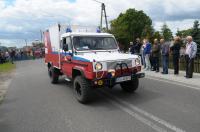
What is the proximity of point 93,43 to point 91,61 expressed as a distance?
80.4 inches

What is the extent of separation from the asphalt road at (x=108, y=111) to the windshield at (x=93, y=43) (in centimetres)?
165

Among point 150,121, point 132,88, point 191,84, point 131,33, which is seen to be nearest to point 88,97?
point 132,88

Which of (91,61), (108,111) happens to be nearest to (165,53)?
(91,61)

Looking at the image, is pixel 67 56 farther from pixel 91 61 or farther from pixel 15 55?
pixel 15 55

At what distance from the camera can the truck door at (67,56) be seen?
931cm

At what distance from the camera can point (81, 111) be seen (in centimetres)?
736

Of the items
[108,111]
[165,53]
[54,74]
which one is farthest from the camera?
[165,53]

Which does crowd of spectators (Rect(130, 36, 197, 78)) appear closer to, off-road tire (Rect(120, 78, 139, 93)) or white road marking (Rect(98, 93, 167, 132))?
off-road tire (Rect(120, 78, 139, 93))

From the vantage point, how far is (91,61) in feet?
25.0

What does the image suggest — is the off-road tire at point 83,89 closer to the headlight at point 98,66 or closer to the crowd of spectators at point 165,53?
the headlight at point 98,66

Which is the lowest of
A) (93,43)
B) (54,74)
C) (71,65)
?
(54,74)

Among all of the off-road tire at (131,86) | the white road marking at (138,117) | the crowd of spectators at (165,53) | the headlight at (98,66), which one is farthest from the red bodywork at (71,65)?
the crowd of spectators at (165,53)

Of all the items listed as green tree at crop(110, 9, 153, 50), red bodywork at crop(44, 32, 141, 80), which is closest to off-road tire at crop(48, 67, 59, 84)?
red bodywork at crop(44, 32, 141, 80)

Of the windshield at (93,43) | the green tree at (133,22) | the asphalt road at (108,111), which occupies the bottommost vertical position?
the asphalt road at (108,111)
